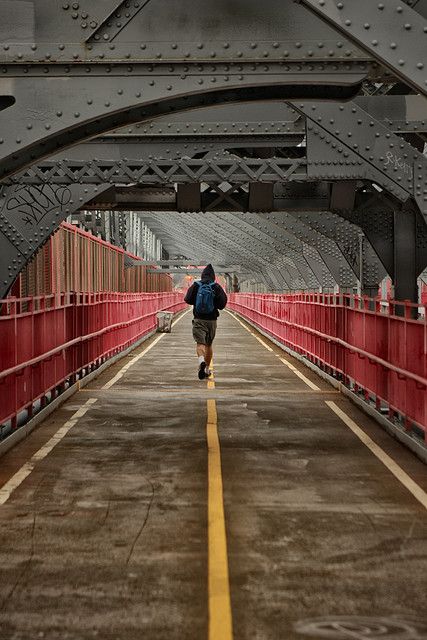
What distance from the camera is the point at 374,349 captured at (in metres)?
14.6

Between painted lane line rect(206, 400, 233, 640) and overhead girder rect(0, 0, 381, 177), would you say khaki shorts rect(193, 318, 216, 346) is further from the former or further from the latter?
overhead girder rect(0, 0, 381, 177)

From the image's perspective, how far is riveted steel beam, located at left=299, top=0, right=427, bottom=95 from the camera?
7562mm

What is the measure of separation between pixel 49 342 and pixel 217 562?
929 cm

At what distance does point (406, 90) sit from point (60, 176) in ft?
19.4

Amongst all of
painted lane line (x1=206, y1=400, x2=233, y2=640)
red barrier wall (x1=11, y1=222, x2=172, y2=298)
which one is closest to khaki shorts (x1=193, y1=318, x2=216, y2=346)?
red barrier wall (x1=11, y1=222, x2=172, y2=298)

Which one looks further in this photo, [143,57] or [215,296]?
[215,296]

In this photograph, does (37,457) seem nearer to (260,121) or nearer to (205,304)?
(260,121)

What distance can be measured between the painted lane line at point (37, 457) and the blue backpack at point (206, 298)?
186 inches

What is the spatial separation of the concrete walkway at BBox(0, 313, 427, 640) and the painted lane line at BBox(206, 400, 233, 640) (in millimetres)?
16

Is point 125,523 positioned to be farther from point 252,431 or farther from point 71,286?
point 71,286

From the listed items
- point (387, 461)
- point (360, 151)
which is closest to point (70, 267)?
point (360, 151)

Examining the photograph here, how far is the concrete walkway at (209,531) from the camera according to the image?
18.1 feet

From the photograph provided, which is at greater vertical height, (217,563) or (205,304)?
(205,304)

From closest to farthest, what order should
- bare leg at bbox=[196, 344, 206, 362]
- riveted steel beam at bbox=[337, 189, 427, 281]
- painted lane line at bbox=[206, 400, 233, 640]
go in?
painted lane line at bbox=[206, 400, 233, 640], riveted steel beam at bbox=[337, 189, 427, 281], bare leg at bbox=[196, 344, 206, 362]
